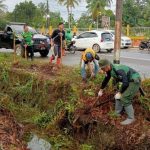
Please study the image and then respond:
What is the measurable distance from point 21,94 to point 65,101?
2.57 m

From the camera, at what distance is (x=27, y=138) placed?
10133 mm

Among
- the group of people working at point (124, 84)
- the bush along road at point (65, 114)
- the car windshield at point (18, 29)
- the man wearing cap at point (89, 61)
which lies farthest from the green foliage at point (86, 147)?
the car windshield at point (18, 29)

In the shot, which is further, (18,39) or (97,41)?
(97,41)

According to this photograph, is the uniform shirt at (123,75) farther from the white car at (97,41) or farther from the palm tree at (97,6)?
the palm tree at (97,6)

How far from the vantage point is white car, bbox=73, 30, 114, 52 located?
1105 inches

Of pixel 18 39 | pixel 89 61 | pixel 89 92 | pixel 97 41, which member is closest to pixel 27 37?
pixel 18 39

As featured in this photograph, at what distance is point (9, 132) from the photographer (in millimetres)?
9781

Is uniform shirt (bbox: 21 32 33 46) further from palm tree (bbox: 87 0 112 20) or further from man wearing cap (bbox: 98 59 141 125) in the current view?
palm tree (bbox: 87 0 112 20)

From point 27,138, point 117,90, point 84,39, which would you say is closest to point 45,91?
point 27,138

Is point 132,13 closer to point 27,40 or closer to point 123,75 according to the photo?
point 27,40

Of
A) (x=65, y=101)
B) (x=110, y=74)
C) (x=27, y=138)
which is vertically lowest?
(x=27, y=138)

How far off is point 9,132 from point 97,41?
19.2m

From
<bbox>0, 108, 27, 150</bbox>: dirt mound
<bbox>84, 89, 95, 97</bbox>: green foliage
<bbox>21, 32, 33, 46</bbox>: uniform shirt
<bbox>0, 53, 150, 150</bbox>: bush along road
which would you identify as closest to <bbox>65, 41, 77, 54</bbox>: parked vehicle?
<bbox>21, 32, 33, 46</bbox>: uniform shirt

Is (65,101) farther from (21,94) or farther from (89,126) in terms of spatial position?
(21,94)
